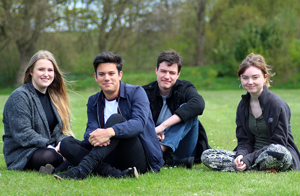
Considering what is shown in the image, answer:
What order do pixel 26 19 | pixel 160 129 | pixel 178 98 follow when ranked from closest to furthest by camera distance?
pixel 160 129 < pixel 178 98 < pixel 26 19

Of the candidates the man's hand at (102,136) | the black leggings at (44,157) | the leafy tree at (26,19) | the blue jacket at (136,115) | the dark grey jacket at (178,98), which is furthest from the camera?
the leafy tree at (26,19)

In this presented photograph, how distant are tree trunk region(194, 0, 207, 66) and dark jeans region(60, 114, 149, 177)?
35.0 m

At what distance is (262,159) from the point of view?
418 centimetres

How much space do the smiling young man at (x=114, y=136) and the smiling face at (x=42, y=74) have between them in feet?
2.71

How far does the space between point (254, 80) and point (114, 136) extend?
1.98 m

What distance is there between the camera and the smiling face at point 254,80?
444 centimetres

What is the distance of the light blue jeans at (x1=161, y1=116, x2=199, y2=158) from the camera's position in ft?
15.4

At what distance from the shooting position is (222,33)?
41.0 m

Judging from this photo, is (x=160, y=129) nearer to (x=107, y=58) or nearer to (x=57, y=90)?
(x=107, y=58)

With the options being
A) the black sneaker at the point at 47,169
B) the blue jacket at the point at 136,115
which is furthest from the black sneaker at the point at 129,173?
the black sneaker at the point at 47,169

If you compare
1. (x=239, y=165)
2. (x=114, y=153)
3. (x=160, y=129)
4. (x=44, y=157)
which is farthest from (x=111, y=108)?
(x=239, y=165)

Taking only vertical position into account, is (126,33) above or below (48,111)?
above

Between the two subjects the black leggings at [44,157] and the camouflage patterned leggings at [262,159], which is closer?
the camouflage patterned leggings at [262,159]

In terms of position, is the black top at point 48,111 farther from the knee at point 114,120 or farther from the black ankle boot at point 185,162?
the black ankle boot at point 185,162
